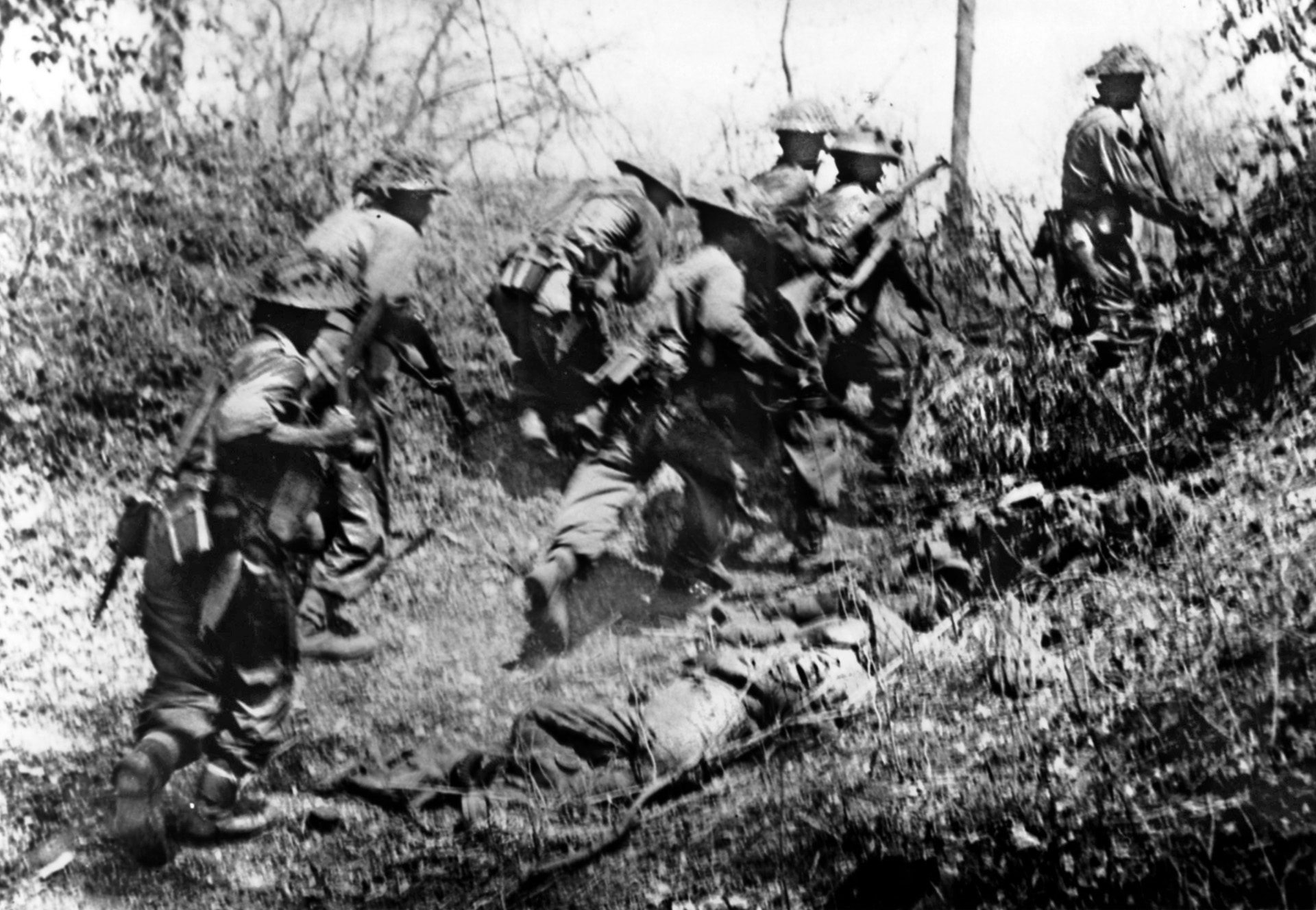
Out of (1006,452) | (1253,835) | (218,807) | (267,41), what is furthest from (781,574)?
(267,41)

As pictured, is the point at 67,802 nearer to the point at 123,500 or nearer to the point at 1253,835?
the point at 123,500

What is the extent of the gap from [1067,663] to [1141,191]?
62.2 inches

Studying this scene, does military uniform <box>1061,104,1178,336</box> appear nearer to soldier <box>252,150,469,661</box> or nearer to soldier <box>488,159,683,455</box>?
soldier <box>488,159,683,455</box>

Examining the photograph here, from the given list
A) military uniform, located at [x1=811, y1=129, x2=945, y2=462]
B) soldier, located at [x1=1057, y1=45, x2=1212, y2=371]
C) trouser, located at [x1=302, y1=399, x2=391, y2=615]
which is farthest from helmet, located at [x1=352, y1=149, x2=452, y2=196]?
soldier, located at [x1=1057, y1=45, x2=1212, y2=371]

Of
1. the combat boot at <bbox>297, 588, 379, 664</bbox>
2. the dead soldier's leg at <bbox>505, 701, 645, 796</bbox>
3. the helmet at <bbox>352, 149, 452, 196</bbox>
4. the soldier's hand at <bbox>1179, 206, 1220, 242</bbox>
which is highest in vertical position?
the soldier's hand at <bbox>1179, 206, 1220, 242</bbox>

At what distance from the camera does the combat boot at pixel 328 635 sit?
4902 mm

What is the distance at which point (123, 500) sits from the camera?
491cm

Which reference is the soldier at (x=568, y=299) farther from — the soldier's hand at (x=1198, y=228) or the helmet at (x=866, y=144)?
the soldier's hand at (x=1198, y=228)

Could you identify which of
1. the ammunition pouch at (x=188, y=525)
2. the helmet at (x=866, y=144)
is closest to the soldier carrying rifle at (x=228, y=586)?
the ammunition pouch at (x=188, y=525)

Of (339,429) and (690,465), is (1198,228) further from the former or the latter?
(339,429)

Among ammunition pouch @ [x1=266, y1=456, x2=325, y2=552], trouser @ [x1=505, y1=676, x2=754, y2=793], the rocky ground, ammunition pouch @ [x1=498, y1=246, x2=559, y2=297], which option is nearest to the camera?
the rocky ground

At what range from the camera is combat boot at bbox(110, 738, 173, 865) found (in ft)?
15.7

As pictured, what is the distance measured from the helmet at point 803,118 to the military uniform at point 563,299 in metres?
0.49

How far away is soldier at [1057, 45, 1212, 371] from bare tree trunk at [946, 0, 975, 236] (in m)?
0.32
